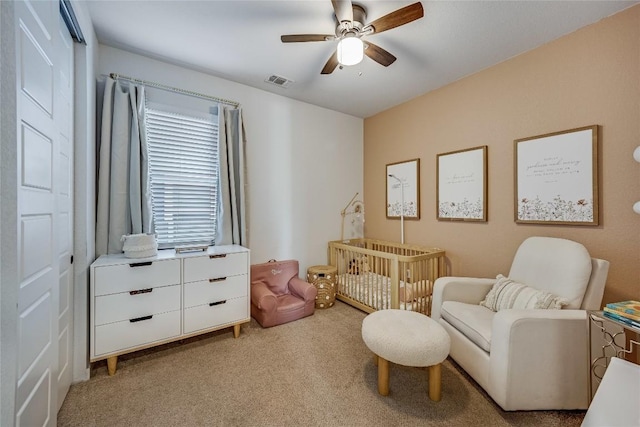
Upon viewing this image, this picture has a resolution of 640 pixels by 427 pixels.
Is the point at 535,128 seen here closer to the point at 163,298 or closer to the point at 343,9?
the point at 343,9

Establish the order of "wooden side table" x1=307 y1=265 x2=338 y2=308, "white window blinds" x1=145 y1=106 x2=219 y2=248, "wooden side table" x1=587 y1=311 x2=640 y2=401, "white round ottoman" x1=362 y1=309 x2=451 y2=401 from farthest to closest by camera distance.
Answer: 1. "wooden side table" x1=307 y1=265 x2=338 y2=308
2. "white window blinds" x1=145 y1=106 x2=219 y2=248
3. "white round ottoman" x1=362 y1=309 x2=451 y2=401
4. "wooden side table" x1=587 y1=311 x2=640 y2=401

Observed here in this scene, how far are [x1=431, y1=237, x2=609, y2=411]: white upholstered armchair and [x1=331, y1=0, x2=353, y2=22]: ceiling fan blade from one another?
6.70 ft

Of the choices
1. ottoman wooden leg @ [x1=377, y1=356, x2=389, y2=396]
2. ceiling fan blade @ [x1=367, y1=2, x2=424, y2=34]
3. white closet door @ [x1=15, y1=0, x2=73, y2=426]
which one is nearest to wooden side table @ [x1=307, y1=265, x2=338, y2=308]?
ottoman wooden leg @ [x1=377, y1=356, x2=389, y2=396]

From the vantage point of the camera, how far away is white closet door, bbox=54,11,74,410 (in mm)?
1463

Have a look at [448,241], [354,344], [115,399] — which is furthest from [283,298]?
[448,241]

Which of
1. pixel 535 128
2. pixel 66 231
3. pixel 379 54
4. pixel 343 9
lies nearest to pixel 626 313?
pixel 535 128

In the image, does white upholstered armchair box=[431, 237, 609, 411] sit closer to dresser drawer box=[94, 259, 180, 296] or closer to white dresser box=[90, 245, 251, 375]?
white dresser box=[90, 245, 251, 375]

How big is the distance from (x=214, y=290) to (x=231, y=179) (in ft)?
3.63

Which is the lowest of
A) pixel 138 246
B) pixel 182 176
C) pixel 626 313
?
pixel 626 313

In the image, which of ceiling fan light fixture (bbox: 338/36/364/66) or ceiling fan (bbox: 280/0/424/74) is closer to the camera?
ceiling fan (bbox: 280/0/424/74)

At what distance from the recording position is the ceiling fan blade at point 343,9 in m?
1.46

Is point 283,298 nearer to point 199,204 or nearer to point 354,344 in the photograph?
point 354,344

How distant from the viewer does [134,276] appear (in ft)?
6.11

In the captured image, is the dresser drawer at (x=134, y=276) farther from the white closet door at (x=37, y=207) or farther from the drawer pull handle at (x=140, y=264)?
the white closet door at (x=37, y=207)
